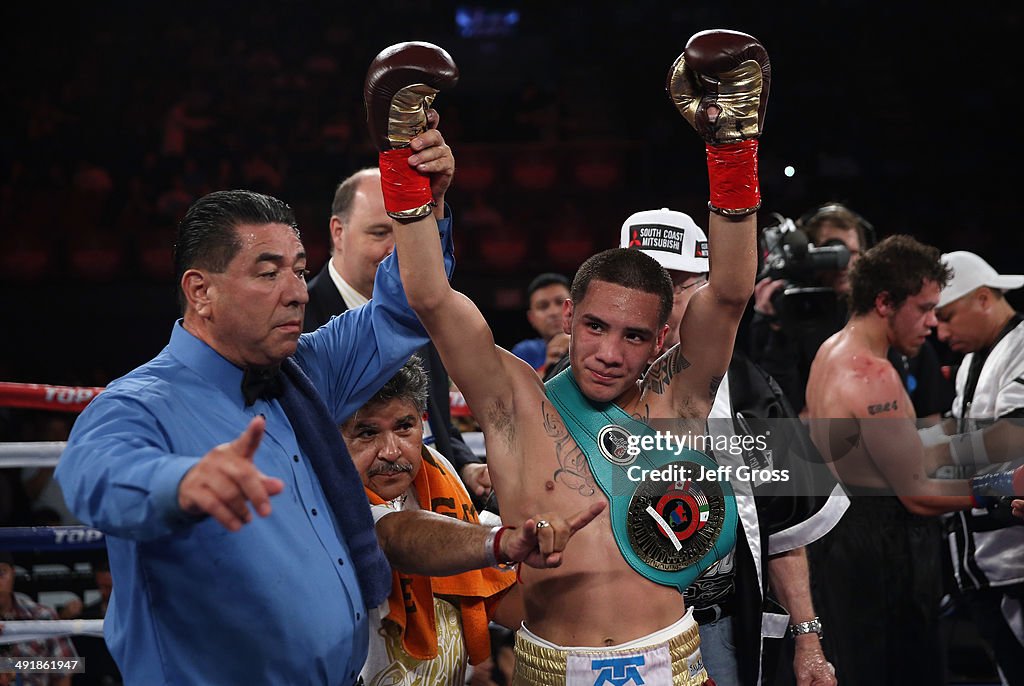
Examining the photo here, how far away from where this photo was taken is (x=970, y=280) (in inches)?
122

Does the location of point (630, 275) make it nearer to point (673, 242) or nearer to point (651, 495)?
point (651, 495)

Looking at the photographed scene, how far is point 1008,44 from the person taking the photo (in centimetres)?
815

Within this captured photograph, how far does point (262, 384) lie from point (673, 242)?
4.21ft

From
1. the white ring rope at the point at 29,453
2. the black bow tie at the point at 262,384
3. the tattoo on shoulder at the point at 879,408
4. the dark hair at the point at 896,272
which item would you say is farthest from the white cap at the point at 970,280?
the white ring rope at the point at 29,453

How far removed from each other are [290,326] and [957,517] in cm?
224

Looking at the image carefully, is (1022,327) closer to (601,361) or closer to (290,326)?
(601,361)

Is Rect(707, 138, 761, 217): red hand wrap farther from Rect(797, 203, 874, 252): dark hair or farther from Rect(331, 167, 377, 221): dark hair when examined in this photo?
Rect(797, 203, 874, 252): dark hair

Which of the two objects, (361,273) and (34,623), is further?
(361,273)

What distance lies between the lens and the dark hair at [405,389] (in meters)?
1.85

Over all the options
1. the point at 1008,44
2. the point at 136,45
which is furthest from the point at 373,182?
the point at 1008,44

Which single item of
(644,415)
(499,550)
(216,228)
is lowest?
(499,550)

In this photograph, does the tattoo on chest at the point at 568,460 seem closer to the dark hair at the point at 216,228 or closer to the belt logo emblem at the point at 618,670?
the belt logo emblem at the point at 618,670

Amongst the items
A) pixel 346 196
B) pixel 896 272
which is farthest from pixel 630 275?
pixel 896 272

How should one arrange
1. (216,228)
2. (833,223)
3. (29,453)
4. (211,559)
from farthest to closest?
(833,223), (29,453), (216,228), (211,559)
